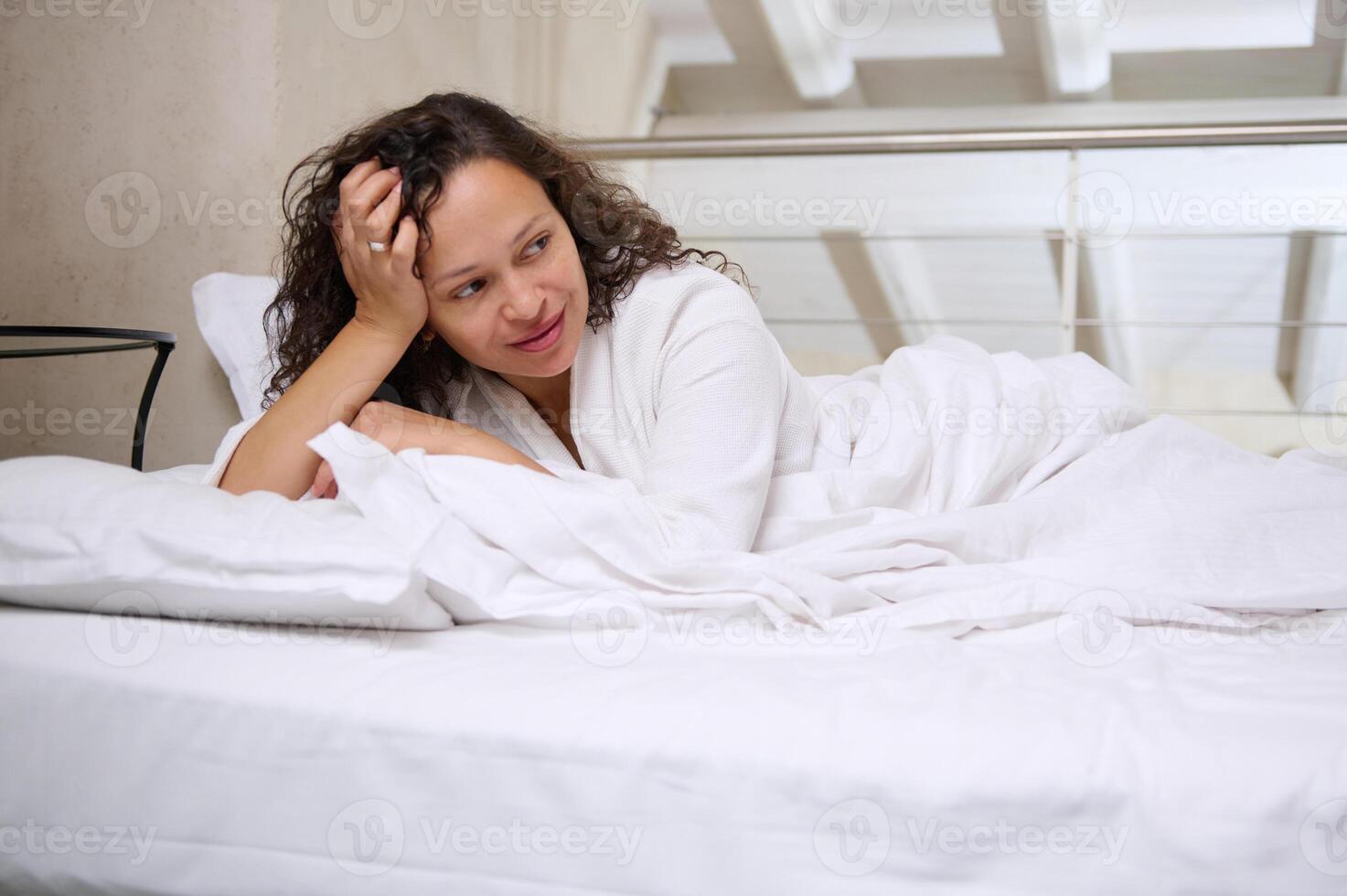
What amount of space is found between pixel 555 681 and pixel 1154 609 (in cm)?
50

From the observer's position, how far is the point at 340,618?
2.68 feet

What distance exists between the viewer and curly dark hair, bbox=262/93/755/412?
1.10 meters

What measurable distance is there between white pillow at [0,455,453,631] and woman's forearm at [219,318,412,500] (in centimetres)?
22

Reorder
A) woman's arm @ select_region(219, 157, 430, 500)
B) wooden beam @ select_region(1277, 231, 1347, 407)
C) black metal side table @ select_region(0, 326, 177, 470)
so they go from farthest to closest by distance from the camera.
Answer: wooden beam @ select_region(1277, 231, 1347, 407) < black metal side table @ select_region(0, 326, 177, 470) < woman's arm @ select_region(219, 157, 430, 500)

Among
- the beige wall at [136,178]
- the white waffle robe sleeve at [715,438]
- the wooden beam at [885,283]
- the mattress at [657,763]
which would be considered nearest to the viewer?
the mattress at [657,763]

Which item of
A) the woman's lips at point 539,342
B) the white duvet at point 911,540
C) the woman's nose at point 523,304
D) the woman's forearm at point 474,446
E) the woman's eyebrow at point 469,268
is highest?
the woman's eyebrow at point 469,268

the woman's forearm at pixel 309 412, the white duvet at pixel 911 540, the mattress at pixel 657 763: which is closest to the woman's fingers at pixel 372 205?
the woman's forearm at pixel 309 412

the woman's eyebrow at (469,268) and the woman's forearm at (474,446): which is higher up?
the woman's eyebrow at (469,268)

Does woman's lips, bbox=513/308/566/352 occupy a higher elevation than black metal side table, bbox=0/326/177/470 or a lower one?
higher

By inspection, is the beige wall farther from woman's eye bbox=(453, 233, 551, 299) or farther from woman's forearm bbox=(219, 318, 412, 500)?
woman's eye bbox=(453, 233, 551, 299)

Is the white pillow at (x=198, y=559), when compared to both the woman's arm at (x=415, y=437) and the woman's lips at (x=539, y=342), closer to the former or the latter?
the woman's arm at (x=415, y=437)

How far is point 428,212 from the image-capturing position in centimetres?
105

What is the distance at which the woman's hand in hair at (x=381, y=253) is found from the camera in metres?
1.06

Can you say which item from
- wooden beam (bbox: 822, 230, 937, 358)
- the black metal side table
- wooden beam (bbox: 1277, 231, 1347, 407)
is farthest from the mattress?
wooden beam (bbox: 1277, 231, 1347, 407)
